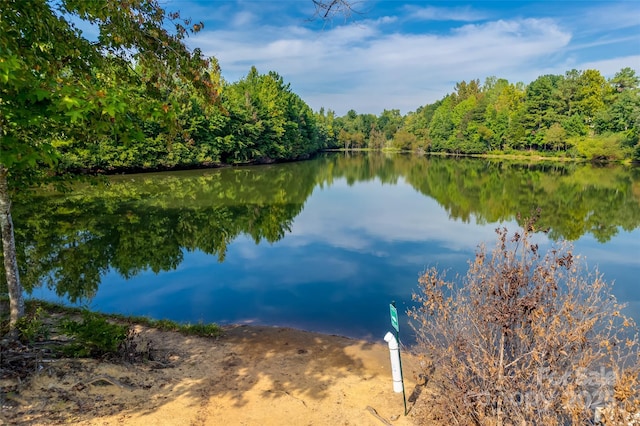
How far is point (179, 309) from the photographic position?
386 inches

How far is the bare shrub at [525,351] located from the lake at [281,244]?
114cm

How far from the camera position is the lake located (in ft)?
33.0

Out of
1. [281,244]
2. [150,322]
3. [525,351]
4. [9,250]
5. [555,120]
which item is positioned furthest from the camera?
[555,120]

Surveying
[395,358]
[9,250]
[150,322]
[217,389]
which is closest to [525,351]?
[395,358]

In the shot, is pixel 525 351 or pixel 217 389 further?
pixel 217 389

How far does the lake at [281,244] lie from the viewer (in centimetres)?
1006

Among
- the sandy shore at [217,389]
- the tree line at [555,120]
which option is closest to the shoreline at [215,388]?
the sandy shore at [217,389]

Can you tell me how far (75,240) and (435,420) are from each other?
14687 millimetres

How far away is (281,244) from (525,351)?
1214 cm

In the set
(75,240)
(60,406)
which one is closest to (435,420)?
(60,406)

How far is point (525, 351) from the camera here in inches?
175

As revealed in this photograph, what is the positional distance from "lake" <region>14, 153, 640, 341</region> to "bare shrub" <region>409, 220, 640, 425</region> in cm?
114

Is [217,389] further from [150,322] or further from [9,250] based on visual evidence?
[9,250]

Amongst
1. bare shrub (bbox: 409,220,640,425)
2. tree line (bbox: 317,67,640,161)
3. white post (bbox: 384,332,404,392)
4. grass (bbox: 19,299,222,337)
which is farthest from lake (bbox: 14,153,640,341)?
tree line (bbox: 317,67,640,161)
